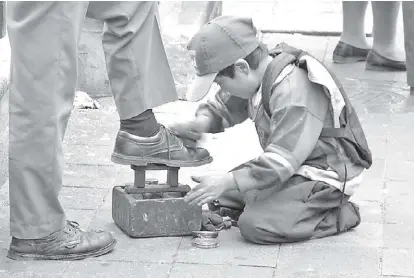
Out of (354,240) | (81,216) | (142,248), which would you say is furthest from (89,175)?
(354,240)

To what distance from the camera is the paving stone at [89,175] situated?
4.84 m

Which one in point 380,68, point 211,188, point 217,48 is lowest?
point 380,68

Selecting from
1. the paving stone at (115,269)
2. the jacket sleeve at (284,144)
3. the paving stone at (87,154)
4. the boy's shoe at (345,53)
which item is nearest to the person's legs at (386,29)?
the boy's shoe at (345,53)

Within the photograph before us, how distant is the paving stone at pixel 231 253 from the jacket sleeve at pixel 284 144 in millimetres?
235

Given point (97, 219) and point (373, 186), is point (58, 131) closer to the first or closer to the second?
point (97, 219)

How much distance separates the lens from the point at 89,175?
4961 millimetres

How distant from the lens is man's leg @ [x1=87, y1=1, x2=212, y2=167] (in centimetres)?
405

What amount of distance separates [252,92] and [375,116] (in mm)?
1808

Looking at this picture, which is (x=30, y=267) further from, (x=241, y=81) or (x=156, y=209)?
(x=241, y=81)

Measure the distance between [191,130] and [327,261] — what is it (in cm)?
86

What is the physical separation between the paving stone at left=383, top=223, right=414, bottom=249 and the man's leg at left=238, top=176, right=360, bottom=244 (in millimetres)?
251

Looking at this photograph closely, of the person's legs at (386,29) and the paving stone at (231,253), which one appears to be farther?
the person's legs at (386,29)

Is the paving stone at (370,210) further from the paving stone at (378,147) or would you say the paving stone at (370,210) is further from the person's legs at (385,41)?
the person's legs at (385,41)

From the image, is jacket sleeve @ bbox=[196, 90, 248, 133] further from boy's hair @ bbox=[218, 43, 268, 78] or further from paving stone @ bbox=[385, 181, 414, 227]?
paving stone @ bbox=[385, 181, 414, 227]
